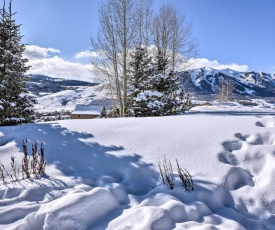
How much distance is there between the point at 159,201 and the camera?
2869 millimetres

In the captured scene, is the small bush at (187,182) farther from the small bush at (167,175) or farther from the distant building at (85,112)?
the distant building at (85,112)

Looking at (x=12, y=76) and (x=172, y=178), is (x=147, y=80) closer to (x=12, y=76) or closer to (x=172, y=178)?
(x=12, y=76)

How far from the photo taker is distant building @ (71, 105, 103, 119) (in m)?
35.1

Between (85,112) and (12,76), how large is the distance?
A: 25.2 meters

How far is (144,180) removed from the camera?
350 centimetres

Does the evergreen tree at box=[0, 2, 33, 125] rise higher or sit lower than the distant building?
higher

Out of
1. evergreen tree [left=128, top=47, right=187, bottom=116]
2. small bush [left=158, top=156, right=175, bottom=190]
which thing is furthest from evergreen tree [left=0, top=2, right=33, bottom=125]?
small bush [left=158, top=156, right=175, bottom=190]

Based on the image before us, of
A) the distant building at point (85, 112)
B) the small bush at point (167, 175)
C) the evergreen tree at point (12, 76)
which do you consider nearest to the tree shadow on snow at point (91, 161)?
the small bush at point (167, 175)

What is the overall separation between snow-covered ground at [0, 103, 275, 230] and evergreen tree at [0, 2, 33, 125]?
19.1 feet

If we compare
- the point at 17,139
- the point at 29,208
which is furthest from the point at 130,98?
the point at 29,208

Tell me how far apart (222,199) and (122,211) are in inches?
47.6

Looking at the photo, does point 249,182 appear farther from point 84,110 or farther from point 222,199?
point 84,110

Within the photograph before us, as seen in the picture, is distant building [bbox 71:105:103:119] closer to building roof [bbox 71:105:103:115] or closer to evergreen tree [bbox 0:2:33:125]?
building roof [bbox 71:105:103:115]

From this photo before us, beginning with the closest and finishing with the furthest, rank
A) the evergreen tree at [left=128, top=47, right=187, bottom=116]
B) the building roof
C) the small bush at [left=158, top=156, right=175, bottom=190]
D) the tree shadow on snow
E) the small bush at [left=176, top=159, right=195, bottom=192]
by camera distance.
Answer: the small bush at [left=176, top=159, right=195, bottom=192]
the small bush at [left=158, top=156, right=175, bottom=190]
the tree shadow on snow
the evergreen tree at [left=128, top=47, right=187, bottom=116]
the building roof
